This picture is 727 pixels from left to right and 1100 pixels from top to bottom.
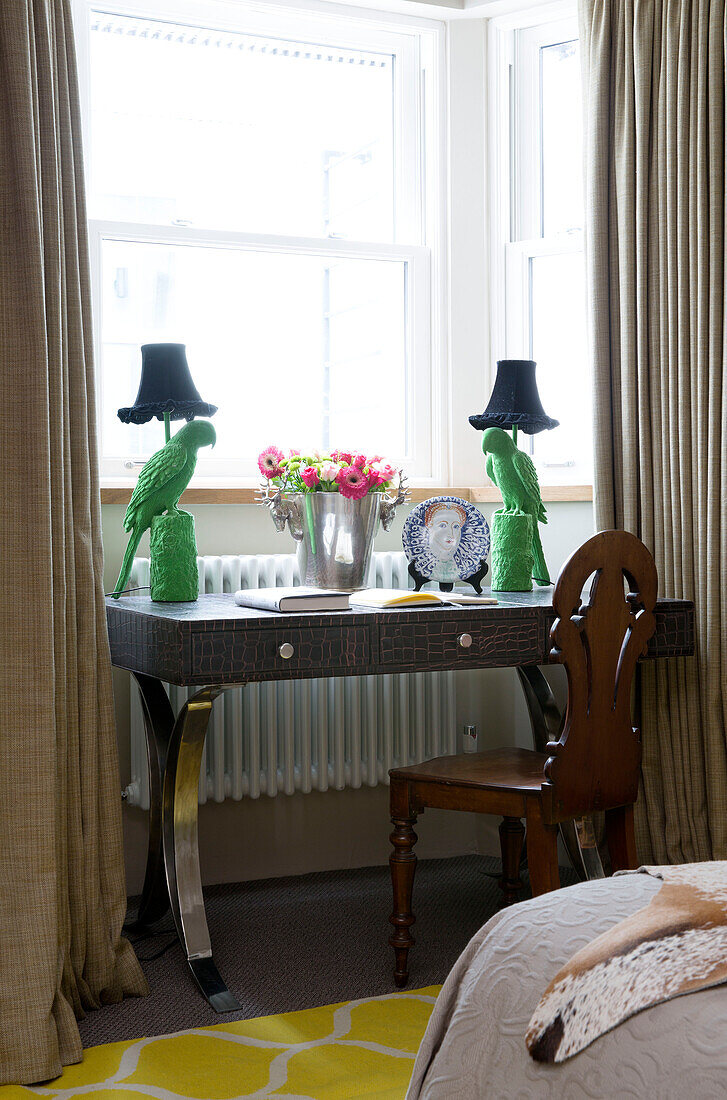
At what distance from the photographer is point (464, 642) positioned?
2152 millimetres

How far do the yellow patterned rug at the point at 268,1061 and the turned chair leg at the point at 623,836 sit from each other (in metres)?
0.51

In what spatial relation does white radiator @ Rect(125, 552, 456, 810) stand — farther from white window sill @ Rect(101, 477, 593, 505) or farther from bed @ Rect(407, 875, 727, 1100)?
bed @ Rect(407, 875, 727, 1100)

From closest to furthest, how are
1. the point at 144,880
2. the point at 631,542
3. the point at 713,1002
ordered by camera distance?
the point at 713,1002 < the point at 631,542 < the point at 144,880

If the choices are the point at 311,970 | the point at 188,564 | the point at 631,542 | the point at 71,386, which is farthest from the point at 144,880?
the point at 631,542

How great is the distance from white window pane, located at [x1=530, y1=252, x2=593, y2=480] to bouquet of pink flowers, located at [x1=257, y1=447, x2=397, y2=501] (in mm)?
808

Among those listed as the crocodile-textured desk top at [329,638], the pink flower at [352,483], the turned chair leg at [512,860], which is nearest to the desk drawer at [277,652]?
the crocodile-textured desk top at [329,638]

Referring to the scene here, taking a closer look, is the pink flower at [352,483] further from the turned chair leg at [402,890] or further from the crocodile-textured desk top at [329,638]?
the turned chair leg at [402,890]

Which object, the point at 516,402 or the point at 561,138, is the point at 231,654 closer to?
the point at 516,402

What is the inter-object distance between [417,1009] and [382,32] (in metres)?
2.54

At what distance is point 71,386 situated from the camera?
2078 mm

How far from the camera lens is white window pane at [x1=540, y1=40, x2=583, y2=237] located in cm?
305

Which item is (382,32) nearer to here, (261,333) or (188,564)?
(261,333)

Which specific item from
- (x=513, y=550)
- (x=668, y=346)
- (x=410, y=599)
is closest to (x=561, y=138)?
(x=668, y=346)

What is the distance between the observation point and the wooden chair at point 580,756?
1.98m
